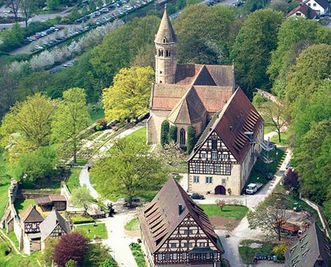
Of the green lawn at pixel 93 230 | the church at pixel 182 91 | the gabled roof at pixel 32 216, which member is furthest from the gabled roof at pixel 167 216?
the church at pixel 182 91

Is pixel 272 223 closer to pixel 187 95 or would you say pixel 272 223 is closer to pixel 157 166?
pixel 157 166

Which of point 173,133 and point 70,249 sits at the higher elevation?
point 70,249

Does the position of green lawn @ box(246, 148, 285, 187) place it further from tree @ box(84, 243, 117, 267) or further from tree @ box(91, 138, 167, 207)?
tree @ box(84, 243, 117, 267)

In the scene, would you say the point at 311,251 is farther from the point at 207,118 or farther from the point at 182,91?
the point at 182,91

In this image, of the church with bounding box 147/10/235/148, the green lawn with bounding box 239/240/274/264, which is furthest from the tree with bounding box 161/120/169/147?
the green lawn with bounding box 239/240/274/264

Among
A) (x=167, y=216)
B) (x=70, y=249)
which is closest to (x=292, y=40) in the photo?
(x=167, y=216)

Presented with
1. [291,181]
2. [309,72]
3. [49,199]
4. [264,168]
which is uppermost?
[309,72]

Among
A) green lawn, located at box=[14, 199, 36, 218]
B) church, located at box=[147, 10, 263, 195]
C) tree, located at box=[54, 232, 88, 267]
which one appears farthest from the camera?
green lawn, located at box=[14, 199, 36, 218]

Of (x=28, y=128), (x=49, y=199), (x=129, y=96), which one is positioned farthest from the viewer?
(x=129, y=96)
